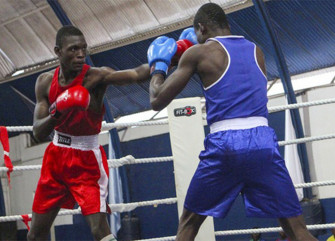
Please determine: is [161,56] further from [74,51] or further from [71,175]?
[71,175]

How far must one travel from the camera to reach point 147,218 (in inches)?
428

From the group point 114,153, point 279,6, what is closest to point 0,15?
point 114,153

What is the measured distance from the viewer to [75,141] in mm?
2670

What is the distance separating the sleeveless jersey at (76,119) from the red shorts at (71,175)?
0.03 meters

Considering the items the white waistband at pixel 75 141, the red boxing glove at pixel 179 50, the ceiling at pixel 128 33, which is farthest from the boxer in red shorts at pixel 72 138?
the ceiling at pixel 128 33

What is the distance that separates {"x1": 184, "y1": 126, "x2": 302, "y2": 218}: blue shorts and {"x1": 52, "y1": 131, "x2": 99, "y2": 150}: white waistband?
657 millimetres

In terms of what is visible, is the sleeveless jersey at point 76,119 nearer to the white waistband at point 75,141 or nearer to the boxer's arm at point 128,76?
the white waistband at point 75,141

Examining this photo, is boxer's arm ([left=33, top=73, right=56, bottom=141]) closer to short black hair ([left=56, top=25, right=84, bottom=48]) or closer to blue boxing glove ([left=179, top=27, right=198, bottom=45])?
short black hair ([left=56, top=25, right=84, bottom=48])

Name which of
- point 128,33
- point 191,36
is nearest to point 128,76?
point 191,36

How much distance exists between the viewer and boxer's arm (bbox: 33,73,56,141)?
101 inches

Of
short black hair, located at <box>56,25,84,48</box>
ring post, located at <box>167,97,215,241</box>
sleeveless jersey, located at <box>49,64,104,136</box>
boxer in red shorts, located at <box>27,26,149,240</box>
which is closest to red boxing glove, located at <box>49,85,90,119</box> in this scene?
boxer in red shorts, located at <box>27,26,149,240</box>

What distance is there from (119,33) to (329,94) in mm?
3802

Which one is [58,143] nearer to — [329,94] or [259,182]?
[259,182]

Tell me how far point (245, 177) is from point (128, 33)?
25.4 ft
